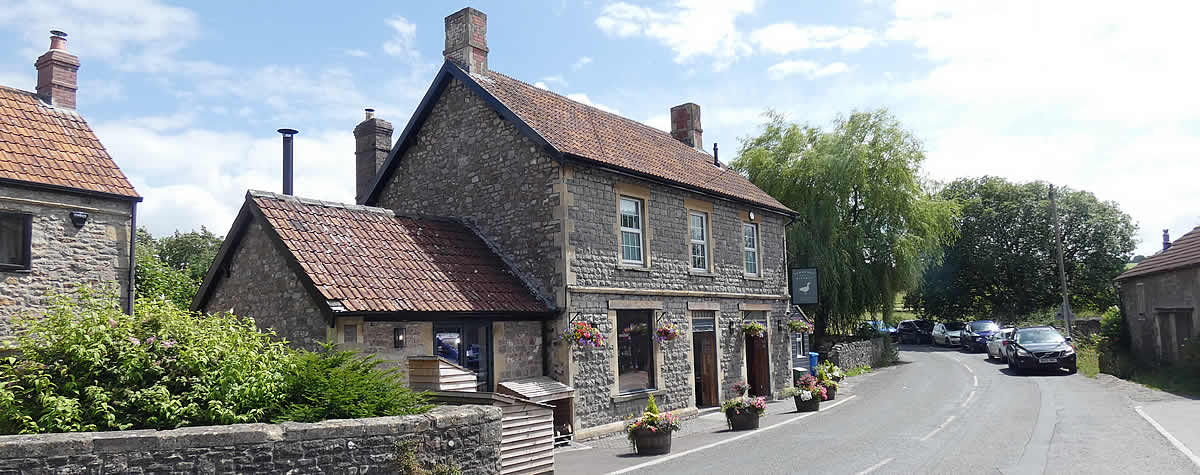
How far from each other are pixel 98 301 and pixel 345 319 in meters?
4.35

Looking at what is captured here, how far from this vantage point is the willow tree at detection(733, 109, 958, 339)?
3316cm

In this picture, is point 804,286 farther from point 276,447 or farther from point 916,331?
point 916,331

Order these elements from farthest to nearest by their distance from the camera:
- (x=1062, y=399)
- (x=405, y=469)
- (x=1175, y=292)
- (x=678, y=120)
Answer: (x=678, y=120) → (x=1175, y=292) → (x=1062, y=399) → (x=405, y=469)

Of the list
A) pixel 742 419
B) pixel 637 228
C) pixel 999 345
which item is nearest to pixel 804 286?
pixel 637 228

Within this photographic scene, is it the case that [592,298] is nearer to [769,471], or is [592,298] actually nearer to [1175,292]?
[769,471]

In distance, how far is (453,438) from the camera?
9266 millimetres

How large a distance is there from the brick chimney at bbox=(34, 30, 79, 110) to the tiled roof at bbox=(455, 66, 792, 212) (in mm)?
9037

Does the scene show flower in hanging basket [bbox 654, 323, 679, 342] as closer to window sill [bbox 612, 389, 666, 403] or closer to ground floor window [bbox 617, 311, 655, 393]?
ground floor window [bbox 617, 311, 655, 393]

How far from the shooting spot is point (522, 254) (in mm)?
16969

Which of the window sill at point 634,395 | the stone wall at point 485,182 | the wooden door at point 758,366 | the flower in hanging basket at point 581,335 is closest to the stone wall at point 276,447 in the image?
the flower in hanging basket at point 581,335

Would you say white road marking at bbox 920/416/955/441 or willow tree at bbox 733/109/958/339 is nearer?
white road marking at bbox 920/416/955/441

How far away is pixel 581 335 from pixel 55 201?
10.5 metres

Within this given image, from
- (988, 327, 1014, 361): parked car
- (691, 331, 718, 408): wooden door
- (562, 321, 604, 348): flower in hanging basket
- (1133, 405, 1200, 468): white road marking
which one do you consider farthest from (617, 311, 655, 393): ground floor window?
(988, 327, 1014, 361): parked car

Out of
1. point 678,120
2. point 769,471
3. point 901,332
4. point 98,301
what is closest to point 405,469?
point 98,301
